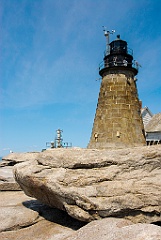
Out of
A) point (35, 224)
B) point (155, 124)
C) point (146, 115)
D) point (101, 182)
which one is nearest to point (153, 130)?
point (155, 124)

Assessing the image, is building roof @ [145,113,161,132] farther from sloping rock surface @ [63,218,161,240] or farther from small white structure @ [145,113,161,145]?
sloping rock surface @ [63,218,161,240]

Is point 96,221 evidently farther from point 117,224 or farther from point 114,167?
point 114,167

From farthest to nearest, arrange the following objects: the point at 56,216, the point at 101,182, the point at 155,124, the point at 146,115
→ the point at 146,115 → the point at 155,124 → the point at 56,216 → the point at 101,182

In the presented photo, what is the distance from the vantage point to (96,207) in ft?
22.1

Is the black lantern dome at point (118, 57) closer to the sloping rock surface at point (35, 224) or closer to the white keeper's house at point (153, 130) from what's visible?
the sloping rock surface at point (35, 224)

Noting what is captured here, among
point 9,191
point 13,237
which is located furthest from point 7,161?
point 13,237

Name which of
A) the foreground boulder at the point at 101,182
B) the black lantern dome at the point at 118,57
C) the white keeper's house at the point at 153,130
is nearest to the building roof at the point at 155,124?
the white keeper's house at the point at 153,130

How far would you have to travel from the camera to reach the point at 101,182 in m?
7.29

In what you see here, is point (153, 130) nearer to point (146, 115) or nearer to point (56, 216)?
point (146, 115)

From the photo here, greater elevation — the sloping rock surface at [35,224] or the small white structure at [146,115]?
the small white structure at [146,115]

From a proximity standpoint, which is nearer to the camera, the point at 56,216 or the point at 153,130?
the point at 56,216

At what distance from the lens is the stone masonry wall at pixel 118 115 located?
53.8 feet

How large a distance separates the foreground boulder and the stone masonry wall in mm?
8399

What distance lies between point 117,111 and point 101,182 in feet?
32.9
